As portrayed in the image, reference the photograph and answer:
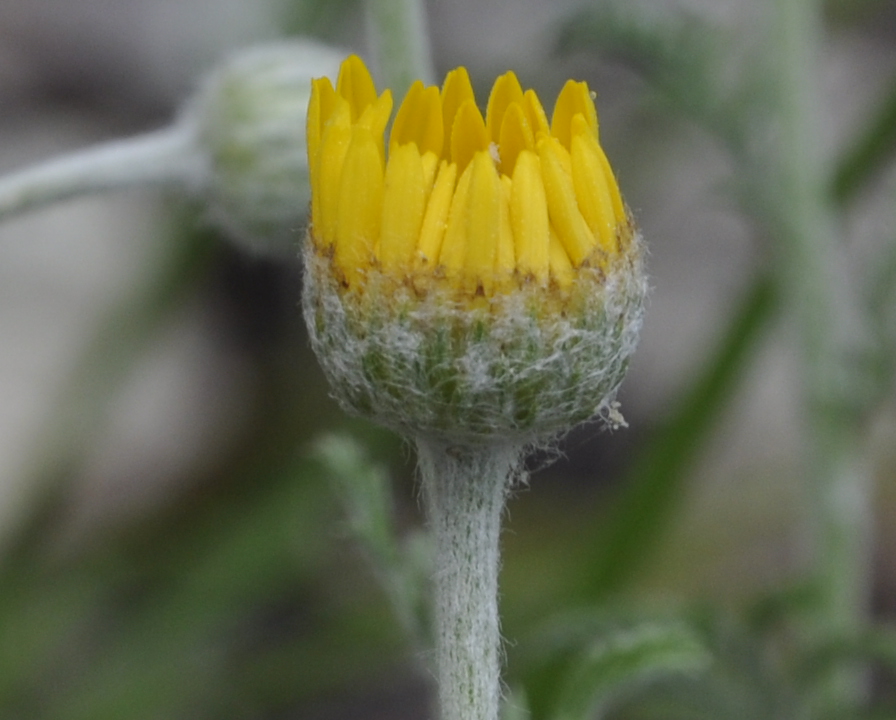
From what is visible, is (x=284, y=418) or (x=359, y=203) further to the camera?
(x=284, y=418)

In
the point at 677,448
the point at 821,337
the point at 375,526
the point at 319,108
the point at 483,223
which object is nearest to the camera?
the point at 483,223

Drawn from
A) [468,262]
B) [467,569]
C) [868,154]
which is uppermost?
[868,154]

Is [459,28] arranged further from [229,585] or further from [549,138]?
[549,138]

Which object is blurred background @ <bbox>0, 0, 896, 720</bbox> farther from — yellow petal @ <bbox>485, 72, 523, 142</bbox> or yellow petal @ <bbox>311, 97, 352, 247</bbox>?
yellow petal @ <bbox>311, 97, 352, 247</bbox>

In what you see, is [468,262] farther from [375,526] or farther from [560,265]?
[375,526]

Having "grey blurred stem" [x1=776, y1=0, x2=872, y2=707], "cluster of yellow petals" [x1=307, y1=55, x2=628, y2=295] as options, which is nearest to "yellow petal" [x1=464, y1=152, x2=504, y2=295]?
"cluster of yellow petals" [x1=307, y1=55, x2=628, y2=295]

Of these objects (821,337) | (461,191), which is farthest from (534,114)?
(821,337)

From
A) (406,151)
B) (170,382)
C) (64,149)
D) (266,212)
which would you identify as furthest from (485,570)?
(64,149)
